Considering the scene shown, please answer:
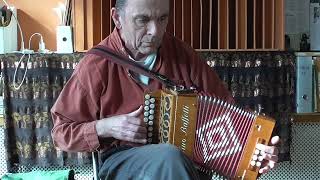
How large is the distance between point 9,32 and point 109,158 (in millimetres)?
1016

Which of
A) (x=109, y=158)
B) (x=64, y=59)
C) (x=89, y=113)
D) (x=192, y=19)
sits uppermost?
(x=192, y=19)

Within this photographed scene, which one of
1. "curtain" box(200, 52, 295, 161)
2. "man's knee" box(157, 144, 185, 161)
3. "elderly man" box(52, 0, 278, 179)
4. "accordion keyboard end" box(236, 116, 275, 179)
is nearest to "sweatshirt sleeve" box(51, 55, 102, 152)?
"elderly man" box(52, 0, 278, 179)

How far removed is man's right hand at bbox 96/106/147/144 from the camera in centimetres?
140

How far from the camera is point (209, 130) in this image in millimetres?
1432

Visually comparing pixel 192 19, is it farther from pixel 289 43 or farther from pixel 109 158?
pixel 109 158

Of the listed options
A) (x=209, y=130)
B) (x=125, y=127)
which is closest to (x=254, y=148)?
(x=209, y=130)

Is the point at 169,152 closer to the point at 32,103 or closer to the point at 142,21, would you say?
the point at 142,21

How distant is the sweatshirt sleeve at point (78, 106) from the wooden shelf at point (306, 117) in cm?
116

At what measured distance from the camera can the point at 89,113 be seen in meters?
1.53

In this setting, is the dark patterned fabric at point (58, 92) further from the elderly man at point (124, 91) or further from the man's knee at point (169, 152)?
the man's knee at point (169, 152)

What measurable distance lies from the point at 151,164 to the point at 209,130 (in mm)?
206

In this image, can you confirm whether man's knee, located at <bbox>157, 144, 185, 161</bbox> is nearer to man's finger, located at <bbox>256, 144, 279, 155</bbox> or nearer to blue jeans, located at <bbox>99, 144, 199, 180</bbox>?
blue jeans, located at <bbox>99, 144, 199, 180</bbox>

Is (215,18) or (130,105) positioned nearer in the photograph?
(130,105)

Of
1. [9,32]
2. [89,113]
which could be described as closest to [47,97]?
[9,32]
